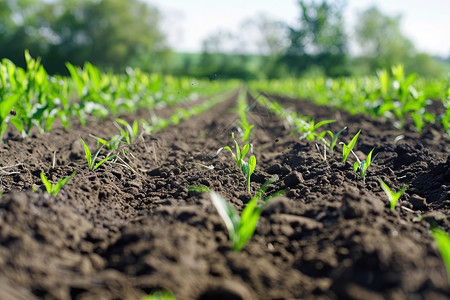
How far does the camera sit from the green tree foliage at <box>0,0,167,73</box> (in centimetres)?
3784

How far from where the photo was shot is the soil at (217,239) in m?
1.16

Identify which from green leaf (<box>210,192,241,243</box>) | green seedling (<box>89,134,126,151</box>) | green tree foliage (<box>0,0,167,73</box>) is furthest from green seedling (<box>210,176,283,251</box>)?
green tree foliage (<box>0,0,167,73</box>)

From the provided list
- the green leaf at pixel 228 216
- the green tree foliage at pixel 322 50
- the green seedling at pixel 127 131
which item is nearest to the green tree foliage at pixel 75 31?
the green tree foliage at pixel 322 50

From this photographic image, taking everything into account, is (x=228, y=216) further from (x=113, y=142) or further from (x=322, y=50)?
(x=322, y=50)

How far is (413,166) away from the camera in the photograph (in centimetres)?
293

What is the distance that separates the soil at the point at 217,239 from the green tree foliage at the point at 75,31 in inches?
1533

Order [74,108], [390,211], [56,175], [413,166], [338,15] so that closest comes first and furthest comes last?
[390,211]
[56,175]
[413,166]
[74,108]
[338,15]

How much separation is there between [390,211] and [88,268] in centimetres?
150

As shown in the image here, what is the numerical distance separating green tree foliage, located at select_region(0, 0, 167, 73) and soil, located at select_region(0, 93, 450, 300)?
128 ft

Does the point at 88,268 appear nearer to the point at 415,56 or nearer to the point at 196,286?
the point at 196,286

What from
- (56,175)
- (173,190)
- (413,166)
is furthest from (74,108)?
(413,166)

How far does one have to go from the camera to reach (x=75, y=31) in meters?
39.2

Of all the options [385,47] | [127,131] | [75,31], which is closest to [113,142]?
[127,131]

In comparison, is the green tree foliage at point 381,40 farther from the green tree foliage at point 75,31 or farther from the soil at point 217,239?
the soil at point 217,239
